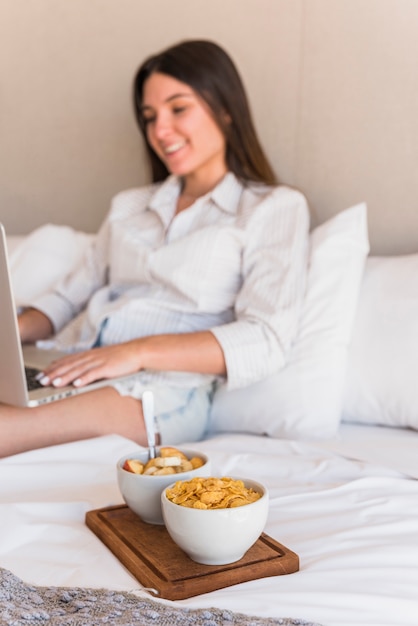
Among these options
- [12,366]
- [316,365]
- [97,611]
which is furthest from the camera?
[316,365]

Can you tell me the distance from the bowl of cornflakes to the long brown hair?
1091 mm

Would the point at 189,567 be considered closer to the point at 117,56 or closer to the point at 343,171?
the point at 343,171

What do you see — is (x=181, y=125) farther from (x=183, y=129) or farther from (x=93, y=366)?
(x=93, y=366)

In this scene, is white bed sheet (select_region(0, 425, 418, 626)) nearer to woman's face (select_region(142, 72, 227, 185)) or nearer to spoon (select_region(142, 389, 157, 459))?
spoon (select_region(142, 389, 157, 459))

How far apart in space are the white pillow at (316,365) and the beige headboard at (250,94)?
20 centimetres

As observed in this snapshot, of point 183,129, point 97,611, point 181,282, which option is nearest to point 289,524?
point 97,611

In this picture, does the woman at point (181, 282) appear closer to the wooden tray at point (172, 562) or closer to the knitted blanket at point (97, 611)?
the wooden tray at point (172, 562)

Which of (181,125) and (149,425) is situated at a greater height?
(181,125)

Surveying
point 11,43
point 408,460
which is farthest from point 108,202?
point 408,460

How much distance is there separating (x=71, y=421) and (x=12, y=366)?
0.85 ft

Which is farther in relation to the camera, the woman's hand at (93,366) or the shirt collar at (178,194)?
the shirt collar at (178,194)

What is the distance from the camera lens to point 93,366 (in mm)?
1566

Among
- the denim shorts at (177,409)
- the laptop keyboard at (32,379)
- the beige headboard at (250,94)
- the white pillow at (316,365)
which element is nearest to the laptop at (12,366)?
the laptop keyboard at (32,379)

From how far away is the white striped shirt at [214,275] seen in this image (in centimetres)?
163
